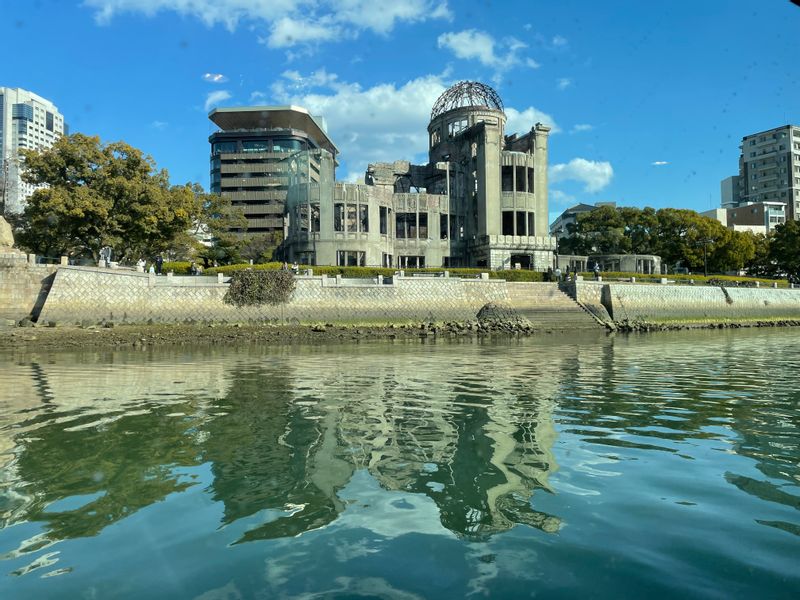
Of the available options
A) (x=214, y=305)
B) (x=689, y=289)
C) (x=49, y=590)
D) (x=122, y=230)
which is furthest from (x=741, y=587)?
(x=689, y=289)

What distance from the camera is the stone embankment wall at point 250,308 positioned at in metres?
36.3

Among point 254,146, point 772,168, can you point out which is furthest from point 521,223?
point 772,168

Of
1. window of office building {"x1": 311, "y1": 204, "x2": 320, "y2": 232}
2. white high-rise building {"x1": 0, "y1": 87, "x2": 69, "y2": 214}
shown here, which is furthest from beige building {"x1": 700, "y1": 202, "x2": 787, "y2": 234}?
white high-rise building {"x1": 0, "y1": 87, "x2": 69, "y2": 214}

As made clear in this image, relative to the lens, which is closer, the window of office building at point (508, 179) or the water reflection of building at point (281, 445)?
the water reflection of building at point (281, 445)

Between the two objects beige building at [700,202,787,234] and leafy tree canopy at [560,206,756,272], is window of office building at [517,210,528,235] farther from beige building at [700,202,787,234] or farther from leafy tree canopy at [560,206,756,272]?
beige building at [700,202,787,234]

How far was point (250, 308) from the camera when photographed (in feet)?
132

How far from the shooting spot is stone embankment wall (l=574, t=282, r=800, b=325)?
48.3m

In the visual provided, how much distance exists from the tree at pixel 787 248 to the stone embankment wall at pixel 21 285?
84864mm

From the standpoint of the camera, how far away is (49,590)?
178 inches

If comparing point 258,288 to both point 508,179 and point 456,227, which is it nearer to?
point 456,227

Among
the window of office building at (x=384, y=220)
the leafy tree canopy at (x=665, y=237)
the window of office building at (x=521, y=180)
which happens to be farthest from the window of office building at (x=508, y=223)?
the leafy tree canopy at (x=665, y=237)

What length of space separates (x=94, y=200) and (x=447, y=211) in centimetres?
3667

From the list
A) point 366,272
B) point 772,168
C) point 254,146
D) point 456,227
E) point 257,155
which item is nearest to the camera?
point 366,272

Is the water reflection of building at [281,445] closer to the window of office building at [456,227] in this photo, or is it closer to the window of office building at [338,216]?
the window of office building at [338,216]
